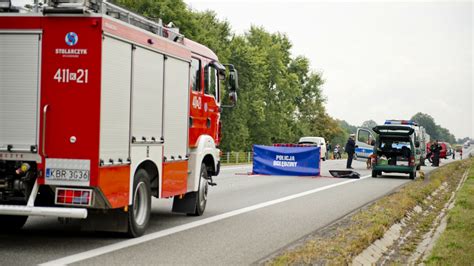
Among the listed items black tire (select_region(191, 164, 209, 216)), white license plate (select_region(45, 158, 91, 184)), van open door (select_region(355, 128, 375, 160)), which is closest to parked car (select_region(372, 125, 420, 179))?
van open door (select_region(355, 128, 375, 160))

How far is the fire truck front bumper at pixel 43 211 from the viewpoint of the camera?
31.6 feet

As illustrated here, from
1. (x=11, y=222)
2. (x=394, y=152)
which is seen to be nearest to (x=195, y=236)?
(x=11, y=222)

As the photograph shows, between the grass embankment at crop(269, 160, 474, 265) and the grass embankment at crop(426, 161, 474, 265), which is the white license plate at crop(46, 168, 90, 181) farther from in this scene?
the grass embankment at crop(426, 161, 474, 265)

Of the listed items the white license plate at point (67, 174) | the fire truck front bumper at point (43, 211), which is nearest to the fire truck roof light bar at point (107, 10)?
the white license plate at point (67, 174)

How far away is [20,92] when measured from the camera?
994 cm

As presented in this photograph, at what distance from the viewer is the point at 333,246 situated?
34.2 feet

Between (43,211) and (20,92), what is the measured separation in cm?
155

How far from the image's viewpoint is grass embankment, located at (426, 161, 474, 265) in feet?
32.8

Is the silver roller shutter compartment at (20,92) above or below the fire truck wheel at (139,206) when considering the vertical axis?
above

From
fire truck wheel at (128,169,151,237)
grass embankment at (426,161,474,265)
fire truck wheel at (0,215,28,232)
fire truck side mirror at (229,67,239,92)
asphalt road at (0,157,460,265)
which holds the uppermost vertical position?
fire truck side mirror at (229,67,239,92)

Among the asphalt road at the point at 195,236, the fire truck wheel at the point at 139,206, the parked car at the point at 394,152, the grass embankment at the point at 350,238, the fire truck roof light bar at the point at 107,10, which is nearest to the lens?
the grass embankment at the point at 350,238

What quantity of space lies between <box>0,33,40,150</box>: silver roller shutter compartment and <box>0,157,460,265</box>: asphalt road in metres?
1.42

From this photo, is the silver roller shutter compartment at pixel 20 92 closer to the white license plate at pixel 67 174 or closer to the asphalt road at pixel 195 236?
the white license plate at pixel 67 174

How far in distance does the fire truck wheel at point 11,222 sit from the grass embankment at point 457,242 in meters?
5.85
